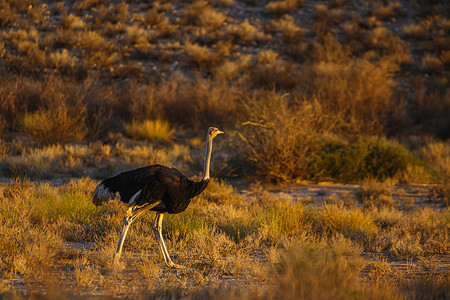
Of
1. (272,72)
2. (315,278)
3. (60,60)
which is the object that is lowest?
(315,278)

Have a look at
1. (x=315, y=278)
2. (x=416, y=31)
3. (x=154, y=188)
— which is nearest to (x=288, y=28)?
(x=416, y=31)

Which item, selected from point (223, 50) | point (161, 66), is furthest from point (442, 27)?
point (161, 66)

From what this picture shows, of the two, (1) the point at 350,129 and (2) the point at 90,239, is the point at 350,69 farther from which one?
(2) the point at 90,239

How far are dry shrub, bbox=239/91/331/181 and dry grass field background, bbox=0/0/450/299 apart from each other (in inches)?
1.9

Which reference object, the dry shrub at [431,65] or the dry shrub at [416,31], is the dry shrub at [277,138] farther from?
the dry shrub at [416,31]

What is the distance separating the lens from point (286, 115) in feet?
38.1

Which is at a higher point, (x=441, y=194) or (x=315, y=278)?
(x=315, y=278)

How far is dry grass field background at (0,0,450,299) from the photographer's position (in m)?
5.36

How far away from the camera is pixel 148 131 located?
51.5 ft

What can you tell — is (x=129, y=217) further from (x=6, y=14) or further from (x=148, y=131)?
(x=6, y=14)

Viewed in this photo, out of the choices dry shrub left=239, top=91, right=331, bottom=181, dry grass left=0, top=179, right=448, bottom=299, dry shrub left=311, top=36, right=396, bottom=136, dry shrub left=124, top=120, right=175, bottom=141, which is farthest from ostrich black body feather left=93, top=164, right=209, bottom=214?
dry shrub left=311, top=36, right=396, bottom=136

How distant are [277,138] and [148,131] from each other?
215 inches

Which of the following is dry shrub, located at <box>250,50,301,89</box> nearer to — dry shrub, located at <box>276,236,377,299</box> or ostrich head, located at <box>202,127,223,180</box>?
ostrich head, located at <box>202,127,223,180</box>

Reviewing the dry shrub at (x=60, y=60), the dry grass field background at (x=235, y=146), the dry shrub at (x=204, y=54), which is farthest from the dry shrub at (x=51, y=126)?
the dry shrub at (x=204, y=54)
